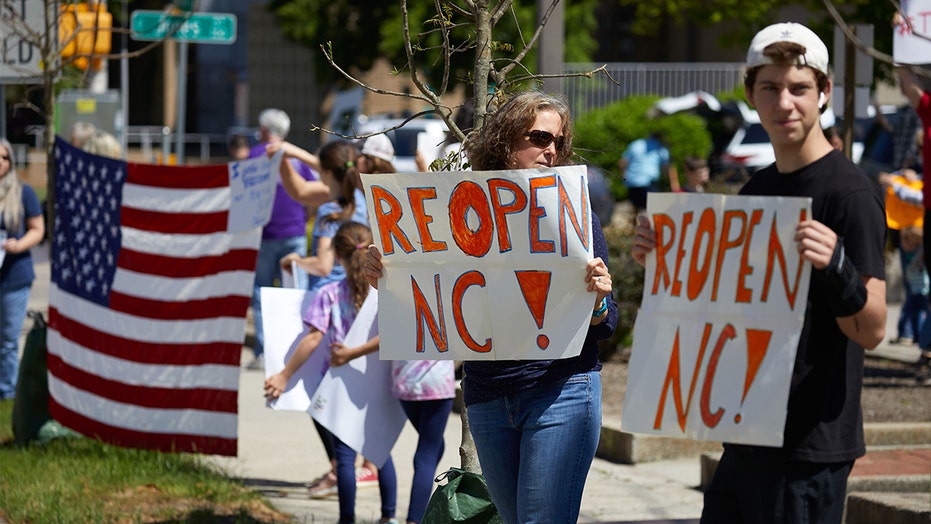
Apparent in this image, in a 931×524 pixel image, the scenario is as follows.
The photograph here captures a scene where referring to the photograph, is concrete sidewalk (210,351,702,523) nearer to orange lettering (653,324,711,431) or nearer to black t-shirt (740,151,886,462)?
orange lettering (653,324,711,431)

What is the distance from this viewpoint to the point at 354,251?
5.79m

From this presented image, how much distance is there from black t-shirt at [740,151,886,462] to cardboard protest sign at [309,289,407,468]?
9.59ft

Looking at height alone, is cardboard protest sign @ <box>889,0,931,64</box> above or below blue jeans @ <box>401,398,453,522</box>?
above

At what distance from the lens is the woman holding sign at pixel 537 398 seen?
12.3ft

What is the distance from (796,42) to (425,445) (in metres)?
3.07

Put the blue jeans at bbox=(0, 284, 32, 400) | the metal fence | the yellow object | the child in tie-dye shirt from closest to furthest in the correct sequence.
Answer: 1. the child in tie-dye shirt
2. the blue jeans at bbox=(0, 284, 32, 400)
3. the yellow object
4. the metal fence

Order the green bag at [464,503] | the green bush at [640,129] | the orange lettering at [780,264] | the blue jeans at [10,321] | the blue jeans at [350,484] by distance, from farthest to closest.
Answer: the green bush at [640,129]
the blue jeans at [10,321]
the blue jeans at [350,484]
the green bag at [464,503]
the orange lettering at [780,264]

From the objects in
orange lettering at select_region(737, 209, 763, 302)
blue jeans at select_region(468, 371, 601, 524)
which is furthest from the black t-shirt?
blue jeans at select_region(468, 371, 601, 524)

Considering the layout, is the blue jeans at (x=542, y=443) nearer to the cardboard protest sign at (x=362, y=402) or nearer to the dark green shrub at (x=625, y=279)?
the cardboard protest sign at (x=362, y=402)

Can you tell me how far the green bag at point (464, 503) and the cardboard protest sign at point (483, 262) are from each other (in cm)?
51

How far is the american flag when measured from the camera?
6.89m

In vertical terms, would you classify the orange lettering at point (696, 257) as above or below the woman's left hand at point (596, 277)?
above

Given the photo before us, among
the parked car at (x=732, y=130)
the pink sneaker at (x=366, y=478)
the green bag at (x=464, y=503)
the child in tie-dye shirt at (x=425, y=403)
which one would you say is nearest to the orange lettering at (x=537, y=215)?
the green bag at (x=464, y=503)

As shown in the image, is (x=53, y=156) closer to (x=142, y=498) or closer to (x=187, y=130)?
(x=142, y=498)
